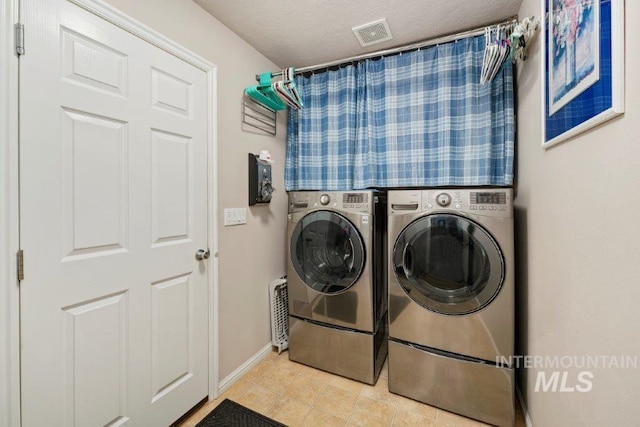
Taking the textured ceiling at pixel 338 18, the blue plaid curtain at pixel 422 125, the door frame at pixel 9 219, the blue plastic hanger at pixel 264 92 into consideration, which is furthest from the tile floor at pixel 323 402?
the textured ceiling at pixel 338 18

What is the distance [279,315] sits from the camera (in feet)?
7.30

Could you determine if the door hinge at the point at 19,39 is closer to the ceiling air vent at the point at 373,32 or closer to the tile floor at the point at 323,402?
the ceiling air vent at the point at 373,32

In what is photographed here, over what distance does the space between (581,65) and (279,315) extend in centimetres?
228

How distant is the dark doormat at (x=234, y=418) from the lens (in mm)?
1492

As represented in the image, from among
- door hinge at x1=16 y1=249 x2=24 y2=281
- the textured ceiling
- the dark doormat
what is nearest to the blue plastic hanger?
the textured ceiling

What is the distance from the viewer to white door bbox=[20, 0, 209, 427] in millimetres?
985

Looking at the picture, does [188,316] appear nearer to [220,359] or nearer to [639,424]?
[220,359]

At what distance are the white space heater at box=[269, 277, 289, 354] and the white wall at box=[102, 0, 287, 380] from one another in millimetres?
53

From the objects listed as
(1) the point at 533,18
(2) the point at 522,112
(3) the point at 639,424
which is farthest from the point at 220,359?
(1) the point at 533,18

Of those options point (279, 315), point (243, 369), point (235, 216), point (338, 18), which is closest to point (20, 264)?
point (235, 216)

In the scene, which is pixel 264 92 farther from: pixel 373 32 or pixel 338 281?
pixel 338 281

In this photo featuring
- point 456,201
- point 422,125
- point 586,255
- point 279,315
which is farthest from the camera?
point 279,315

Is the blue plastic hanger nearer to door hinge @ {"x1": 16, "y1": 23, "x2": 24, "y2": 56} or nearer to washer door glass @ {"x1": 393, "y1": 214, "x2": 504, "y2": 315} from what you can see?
door hinge @ {"x1": 16, "y1": 23, "x2": 24, "y2": 56}

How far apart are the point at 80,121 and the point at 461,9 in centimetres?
218
